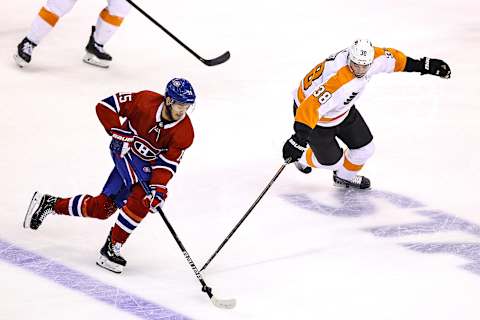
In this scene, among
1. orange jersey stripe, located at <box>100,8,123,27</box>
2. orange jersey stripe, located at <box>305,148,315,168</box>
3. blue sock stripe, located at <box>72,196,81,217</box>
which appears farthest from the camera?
orange jersey stripe, located at <box>100,8,123,27</box>

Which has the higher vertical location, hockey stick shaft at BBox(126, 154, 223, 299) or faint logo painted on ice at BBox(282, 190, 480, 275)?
faint logo painted on ice at BBox(282, 190, 480, 275)

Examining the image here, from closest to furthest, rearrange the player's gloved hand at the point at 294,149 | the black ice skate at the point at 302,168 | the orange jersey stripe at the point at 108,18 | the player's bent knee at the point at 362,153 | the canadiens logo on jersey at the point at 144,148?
the canadiens logo on jersey at the point at 144,148, the player's gloved hand at the point at 294,149, the player's bent knee at the point at 362,153, the black ice skate at the point at 302,168, the orange jersey stripe at the point at 108,18

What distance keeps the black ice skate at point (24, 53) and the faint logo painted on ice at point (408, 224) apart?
208 centimetres

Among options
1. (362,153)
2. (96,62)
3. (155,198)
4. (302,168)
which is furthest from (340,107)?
(96,62)

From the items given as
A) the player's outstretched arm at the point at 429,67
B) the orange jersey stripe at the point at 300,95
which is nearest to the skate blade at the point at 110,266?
the orange jersey stripe at the point at 300,95

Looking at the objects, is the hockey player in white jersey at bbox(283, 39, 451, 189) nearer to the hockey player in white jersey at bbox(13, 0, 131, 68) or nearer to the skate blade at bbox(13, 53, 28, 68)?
the hockey player in white jersey at bbox(13, 0, 131, 68)

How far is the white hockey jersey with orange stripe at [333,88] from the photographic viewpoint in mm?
4906

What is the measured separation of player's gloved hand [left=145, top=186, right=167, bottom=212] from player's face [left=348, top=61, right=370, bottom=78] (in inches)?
47.7

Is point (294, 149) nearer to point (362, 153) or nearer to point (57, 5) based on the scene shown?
point (362, 153)

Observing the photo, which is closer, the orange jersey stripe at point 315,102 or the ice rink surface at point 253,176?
the ice rink surface at point 253,176

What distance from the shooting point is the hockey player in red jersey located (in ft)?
13.9

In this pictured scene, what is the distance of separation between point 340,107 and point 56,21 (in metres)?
2.32

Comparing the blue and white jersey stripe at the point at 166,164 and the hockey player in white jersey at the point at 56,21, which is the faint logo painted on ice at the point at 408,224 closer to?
the blue and white jersey stripe at the point at 166,164

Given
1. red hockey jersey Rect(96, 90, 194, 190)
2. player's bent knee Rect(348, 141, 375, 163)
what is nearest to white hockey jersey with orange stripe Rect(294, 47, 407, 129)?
player's bent knee Rect(348, 141, 375, 163)
